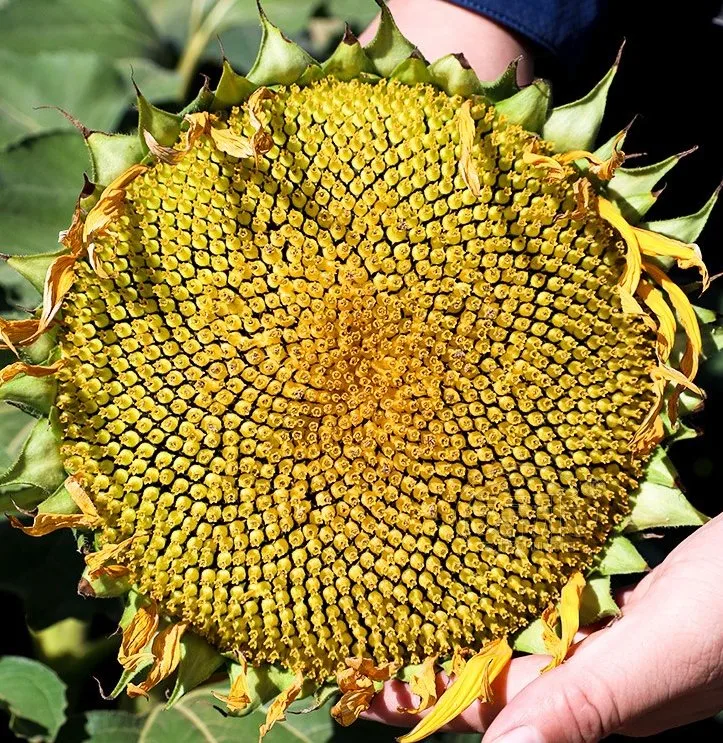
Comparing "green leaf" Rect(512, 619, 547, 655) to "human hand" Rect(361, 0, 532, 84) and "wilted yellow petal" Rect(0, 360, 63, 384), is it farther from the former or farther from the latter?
"human hand" Rect(361, 0, 532, 84)

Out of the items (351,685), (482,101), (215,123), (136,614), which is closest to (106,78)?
(215,123)

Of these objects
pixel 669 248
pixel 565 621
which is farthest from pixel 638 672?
pixel 669 248

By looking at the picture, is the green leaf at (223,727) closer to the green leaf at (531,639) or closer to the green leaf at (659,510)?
the green leaf at (531,639)

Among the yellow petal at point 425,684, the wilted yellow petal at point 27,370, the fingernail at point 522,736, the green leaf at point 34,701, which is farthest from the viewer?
the green leaf at point 34,701

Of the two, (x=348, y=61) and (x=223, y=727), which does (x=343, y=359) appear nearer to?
(x=348, y=61)

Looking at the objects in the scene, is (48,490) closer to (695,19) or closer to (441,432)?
(441,432)

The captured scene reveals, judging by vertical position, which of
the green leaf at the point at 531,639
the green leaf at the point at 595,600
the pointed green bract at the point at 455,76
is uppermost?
the pointed green bract at the point at 455,76

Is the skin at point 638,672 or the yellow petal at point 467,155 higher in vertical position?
the yellow petal at point 467,155

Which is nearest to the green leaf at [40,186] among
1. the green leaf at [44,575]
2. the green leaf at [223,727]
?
the green leaf at [44,575]
